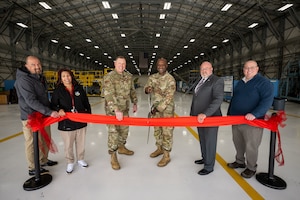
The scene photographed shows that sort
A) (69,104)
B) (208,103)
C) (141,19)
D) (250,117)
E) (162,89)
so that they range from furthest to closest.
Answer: (141,19), (162,89), (69,104), (208,103), (250,117)

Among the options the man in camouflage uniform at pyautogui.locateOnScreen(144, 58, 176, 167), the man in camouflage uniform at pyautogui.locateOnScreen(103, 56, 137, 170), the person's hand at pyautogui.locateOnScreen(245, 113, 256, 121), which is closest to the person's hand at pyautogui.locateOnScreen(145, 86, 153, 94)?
the man in camouflage uniform at pyautogui.locateOnScreen(144, 58, 176, 167)

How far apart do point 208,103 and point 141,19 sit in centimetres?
1786

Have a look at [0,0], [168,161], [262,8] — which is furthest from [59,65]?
[168,161]

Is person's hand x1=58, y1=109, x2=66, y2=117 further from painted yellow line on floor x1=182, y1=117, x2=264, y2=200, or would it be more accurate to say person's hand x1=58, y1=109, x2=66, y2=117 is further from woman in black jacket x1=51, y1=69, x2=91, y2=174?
painted yellow line on floor x1=182, y1=117, x2=264, y2=200

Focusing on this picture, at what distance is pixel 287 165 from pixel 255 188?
121cm

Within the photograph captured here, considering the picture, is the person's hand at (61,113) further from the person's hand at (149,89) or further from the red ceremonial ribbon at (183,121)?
the person's hand at (149,89)

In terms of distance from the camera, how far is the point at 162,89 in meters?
3.00

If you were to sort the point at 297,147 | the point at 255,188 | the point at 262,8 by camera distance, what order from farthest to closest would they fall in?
1. the point at 262,8
2. the point at 297,147
3. the point at 255,188

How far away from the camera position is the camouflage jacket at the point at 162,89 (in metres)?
2.91

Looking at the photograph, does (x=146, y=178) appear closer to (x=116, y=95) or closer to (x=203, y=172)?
(x=203, y=172)

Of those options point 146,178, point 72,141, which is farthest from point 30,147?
point 146,178

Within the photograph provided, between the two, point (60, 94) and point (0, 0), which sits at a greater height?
point (0, 0)

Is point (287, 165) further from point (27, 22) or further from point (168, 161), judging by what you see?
point (27, 22)

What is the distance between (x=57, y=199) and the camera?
2.20 m
